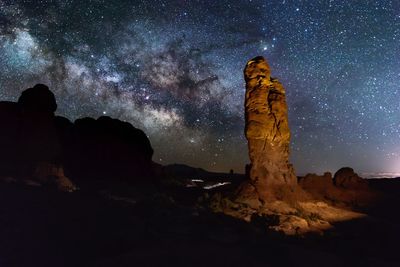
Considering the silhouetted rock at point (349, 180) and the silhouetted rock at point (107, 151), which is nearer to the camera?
the silhouetted rock at point (107, 151)

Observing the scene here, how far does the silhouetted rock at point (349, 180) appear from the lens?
122ft

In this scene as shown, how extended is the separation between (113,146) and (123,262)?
2752 centimetres

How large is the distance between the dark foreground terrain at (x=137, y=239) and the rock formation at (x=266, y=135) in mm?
7997

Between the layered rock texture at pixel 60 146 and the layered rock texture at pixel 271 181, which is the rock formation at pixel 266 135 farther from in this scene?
the layered rock texture at pixel 60 146

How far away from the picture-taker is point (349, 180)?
37.5 metres

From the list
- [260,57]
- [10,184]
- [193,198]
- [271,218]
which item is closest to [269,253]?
[271,218]

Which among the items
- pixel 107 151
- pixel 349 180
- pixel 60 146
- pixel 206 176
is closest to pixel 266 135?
pixel 349 180

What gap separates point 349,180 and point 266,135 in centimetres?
1393

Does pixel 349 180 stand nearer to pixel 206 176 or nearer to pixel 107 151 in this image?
pixel 107 151

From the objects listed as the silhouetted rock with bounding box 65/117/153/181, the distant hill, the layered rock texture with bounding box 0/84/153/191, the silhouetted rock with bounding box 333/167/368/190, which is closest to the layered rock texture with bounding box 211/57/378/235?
the silhouetted rock with bounding box 333/167/368/190

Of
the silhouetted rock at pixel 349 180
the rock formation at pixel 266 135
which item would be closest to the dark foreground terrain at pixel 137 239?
the rock formation at pixel 266 135

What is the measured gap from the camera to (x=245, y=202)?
26.5m

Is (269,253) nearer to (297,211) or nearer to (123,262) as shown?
(123,262)

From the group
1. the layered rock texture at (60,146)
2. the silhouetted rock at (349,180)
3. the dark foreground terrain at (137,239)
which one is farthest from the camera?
the silhouetted rock at (349,180)
